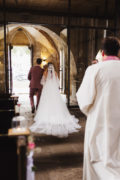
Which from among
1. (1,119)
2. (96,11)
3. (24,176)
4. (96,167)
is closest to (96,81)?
(96,167)

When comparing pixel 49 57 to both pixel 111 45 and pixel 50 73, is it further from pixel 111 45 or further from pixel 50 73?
pixel 111 45

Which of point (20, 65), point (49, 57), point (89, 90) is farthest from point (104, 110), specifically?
Result: point (20, 65)

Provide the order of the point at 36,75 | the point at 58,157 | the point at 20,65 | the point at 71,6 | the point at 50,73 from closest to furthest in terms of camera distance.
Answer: the point at 58,157
the point at 50,73
the point at 36,75
the point at 71,6
the point at 20,65

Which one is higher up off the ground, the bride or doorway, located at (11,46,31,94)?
doorway, located at (11,46,31,94)

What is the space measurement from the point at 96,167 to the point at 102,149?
220 millimetres

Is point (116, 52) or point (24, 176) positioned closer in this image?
point (24, 176)

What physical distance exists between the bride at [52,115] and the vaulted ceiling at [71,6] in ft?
9.75

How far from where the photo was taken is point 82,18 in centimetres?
754

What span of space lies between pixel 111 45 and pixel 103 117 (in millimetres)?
779

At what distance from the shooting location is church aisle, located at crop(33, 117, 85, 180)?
277 cm

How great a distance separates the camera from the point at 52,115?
4.79m

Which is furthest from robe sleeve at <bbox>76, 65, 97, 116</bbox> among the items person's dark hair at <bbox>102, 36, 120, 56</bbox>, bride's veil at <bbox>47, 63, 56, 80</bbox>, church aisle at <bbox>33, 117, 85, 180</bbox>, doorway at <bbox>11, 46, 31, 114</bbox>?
doorway at <bbox>11, 46, 31, 114</bbox>

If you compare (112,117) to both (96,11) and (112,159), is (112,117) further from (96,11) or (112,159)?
(96,11)

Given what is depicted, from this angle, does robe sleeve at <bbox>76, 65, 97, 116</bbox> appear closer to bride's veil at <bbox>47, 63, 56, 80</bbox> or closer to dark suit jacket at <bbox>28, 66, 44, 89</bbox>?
bride's veil at <bbox>47, 63, 56, 80</bbox>
